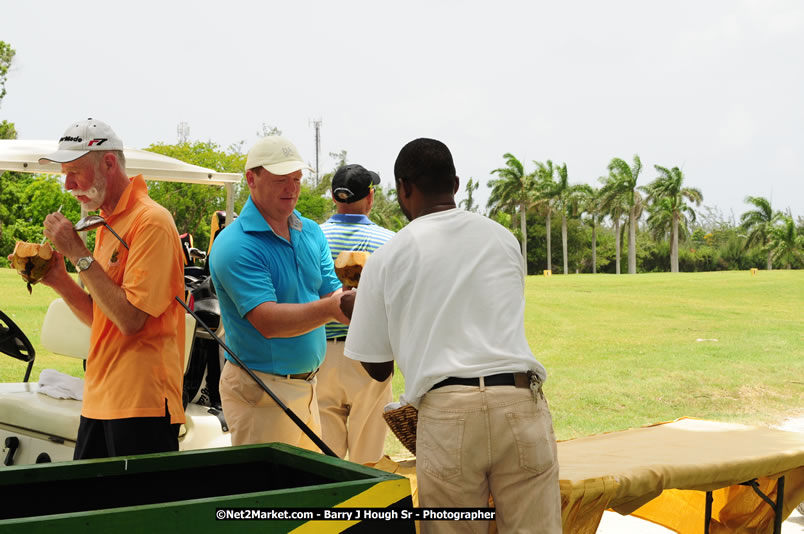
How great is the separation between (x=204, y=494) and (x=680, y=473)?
7.05 feet

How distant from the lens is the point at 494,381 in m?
2.40

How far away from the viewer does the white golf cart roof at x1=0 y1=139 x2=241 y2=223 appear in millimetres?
6770

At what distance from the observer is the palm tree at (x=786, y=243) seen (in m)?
60.6

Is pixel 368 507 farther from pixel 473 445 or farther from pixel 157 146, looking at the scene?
pixel 157 146

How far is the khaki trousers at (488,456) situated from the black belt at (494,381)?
1 cm

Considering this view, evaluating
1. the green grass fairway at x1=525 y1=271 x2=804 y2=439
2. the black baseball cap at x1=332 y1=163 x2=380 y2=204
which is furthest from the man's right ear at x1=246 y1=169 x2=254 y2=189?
the green grass fairway at x1=525 y1=271 x2=804 y2=439

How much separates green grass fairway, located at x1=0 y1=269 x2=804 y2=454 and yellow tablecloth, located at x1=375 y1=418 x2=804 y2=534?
12.1ft

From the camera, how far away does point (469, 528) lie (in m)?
2.48

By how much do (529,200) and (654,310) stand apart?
44.6 metres

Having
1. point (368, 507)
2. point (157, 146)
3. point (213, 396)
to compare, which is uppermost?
point (157, 146)

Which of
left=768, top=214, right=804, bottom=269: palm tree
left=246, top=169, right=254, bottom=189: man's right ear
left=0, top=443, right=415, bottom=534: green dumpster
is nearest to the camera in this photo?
left=0, top=443, right=415, bottom=534: green dumpster

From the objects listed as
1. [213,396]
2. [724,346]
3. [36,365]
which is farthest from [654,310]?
[213,396]

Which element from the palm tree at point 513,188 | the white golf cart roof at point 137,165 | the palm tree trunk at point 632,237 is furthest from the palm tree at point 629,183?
the white golf cart roof at point 137,165

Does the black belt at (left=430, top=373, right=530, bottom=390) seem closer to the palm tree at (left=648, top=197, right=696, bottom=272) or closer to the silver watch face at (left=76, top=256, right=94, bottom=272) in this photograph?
the silver watch face at (left=76, top=256, right=94, bottom=272)
